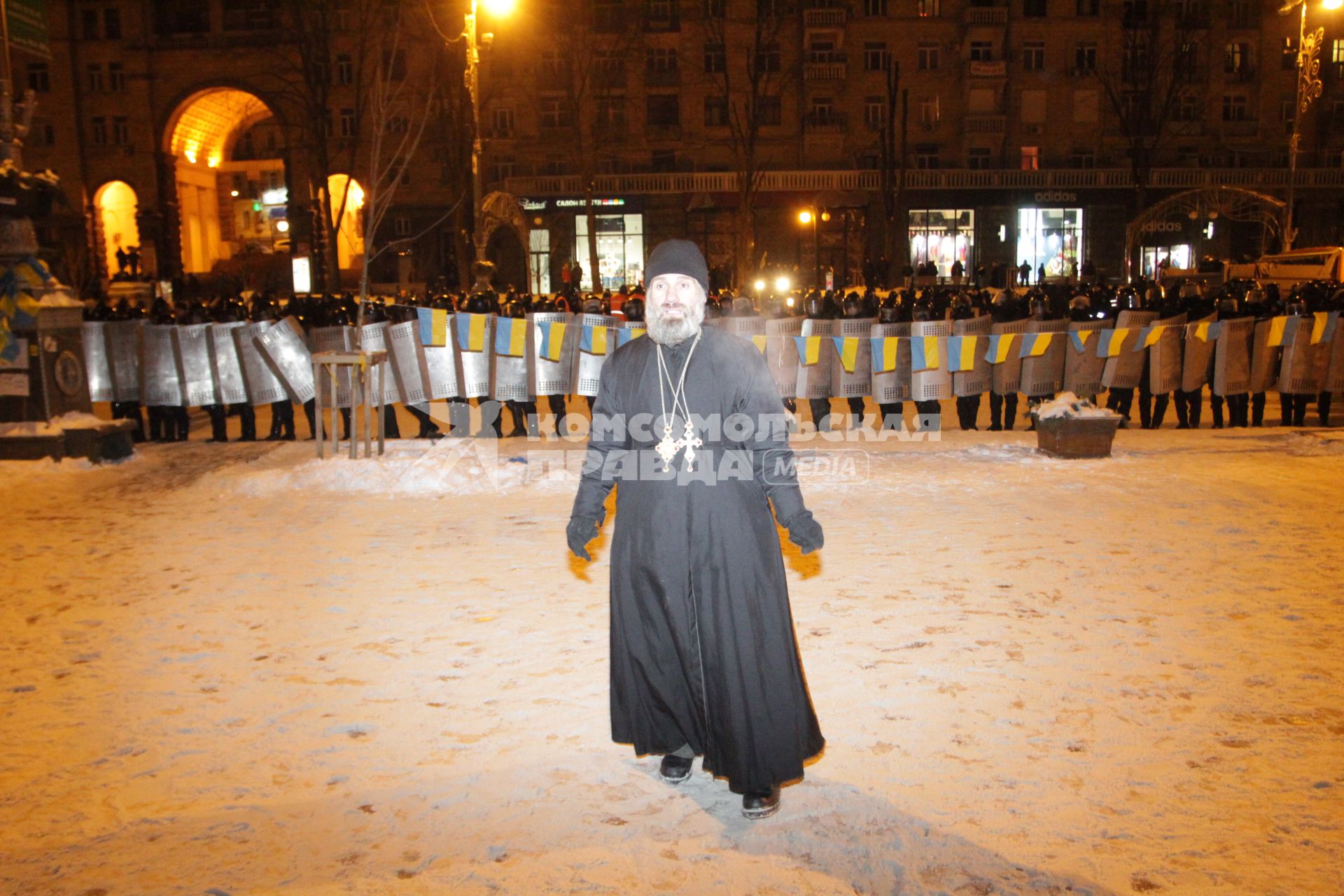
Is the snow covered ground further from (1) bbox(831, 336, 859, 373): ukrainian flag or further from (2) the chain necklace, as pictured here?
(1) bbox(831, 336, 859, 373): ukrainian flag

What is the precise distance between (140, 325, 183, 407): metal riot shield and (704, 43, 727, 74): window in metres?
39.7

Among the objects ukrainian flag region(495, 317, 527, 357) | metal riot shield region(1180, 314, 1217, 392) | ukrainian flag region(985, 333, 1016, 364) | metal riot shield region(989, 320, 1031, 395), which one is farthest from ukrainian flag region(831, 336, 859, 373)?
metal riot shield region(1180, 314, 1217, 392)

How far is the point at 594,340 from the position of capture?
44.1 ft

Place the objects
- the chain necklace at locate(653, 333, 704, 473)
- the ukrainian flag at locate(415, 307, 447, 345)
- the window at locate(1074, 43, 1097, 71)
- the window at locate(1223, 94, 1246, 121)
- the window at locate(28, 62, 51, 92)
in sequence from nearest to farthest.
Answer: the chain necklace at locate(653, 333, 704, 473)
the ukrainian flag at locate(415, 307, 447, 345)
the window at locate(1074, 43, 1097, 71)
the window at locate(28, 62, 51, 92)
the window at locate(1223, 94, 1246, 121)

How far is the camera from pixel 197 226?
5356 cm

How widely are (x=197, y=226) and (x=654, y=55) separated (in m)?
25.9

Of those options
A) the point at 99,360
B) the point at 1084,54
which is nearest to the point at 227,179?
the point at 1084,54

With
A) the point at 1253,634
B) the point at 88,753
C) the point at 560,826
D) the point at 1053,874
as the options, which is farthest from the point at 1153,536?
Result: the point at 88,753

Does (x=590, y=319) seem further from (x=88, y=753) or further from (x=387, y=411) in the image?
(x=88, y=753)

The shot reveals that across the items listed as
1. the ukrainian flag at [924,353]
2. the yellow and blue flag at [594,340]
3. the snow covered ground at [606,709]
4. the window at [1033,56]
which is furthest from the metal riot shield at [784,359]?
the window at [1033,56]

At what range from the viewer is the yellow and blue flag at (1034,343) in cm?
1345

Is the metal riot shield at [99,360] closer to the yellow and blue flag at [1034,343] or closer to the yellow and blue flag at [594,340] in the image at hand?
the yellow and blue flag at [594,340]

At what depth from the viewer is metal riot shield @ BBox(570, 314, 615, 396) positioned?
1348cm

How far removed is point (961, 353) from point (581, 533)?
10.3 metres
